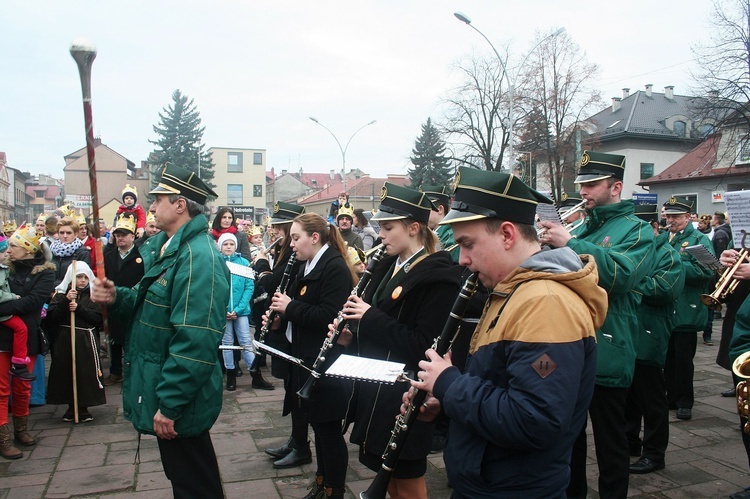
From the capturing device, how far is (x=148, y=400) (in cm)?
330

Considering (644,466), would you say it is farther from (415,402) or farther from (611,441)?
(415,402)

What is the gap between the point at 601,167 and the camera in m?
4.27

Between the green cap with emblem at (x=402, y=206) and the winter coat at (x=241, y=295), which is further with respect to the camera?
the winter coat at (x=241, y=295)

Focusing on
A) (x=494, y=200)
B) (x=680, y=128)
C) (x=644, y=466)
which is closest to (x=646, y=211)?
(x=644, y=466)

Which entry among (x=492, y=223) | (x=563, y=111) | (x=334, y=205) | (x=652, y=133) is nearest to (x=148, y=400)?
(x=492, y=223)

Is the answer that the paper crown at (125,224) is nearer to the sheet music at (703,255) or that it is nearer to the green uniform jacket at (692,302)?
the green uniform jacket at (692,302)

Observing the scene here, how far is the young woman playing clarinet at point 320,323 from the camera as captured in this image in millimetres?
4156

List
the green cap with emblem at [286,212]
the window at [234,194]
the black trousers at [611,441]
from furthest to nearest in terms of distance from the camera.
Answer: the window at [234,194], the green cap with emblem at [286,212], the black trousers at [611,441]

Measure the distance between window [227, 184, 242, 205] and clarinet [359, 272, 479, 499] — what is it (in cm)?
7261

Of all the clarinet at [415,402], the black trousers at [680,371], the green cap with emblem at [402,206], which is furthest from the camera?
the black trousers at [680,371]

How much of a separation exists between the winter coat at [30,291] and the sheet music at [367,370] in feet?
13.5

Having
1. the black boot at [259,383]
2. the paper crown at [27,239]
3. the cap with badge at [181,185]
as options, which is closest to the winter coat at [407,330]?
the cap with badge at [181,185]

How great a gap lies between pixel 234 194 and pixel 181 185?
237ft

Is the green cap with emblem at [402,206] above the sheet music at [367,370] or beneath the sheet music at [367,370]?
above
